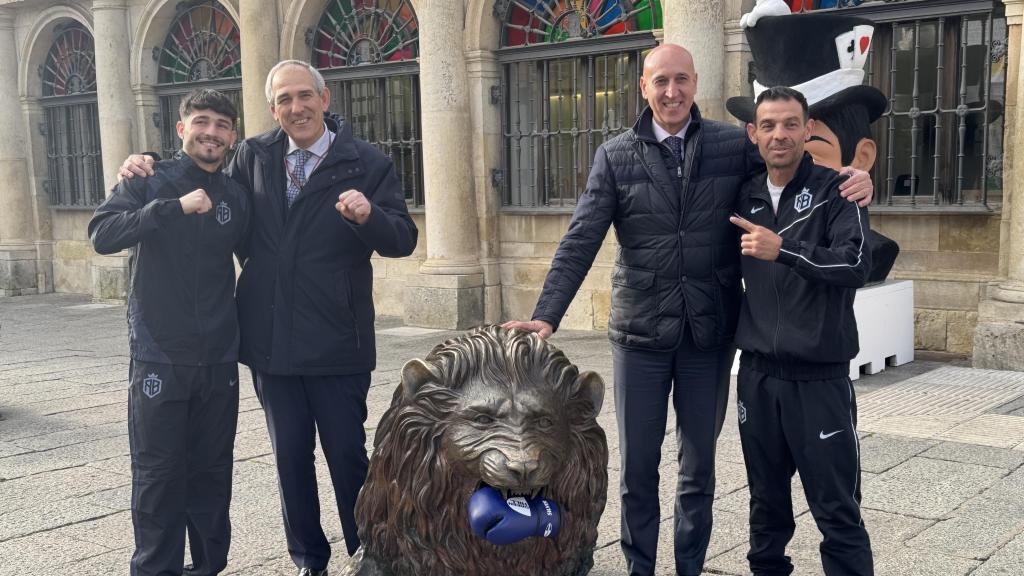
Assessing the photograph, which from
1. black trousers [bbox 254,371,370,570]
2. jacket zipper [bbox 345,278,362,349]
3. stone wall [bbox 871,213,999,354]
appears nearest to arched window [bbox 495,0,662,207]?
stone wall [bbox 871,213,999,354]

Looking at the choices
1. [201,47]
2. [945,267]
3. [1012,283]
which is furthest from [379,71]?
[1012,283]

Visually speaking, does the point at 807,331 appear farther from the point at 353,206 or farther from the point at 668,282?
the point at 353,206

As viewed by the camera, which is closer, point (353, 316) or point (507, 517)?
point (507, 517)

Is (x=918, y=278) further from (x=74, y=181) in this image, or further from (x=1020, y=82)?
(x=74, y=181)

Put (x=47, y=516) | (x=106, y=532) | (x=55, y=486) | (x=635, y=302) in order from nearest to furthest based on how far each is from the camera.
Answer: (x=635, y=302) < (x=106, y=532) < (x=47, y=516) < (x=55, y=486)

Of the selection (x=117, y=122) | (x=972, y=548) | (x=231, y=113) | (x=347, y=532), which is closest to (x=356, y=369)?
(x=347, y=532)

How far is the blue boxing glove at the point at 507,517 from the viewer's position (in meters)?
2.47

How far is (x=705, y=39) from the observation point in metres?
8.70

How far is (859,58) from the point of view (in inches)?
250

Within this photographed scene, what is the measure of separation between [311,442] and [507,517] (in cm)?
145

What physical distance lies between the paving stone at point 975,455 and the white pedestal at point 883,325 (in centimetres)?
185

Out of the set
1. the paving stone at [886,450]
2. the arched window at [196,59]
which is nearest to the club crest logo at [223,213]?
the paving stone at [886,450]

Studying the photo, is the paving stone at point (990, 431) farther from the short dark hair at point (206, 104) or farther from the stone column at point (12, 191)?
the stone column at point (12, 191)

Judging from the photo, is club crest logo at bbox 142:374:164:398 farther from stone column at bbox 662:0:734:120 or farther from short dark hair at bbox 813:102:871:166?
stone column at bbox 662:0:734:120
